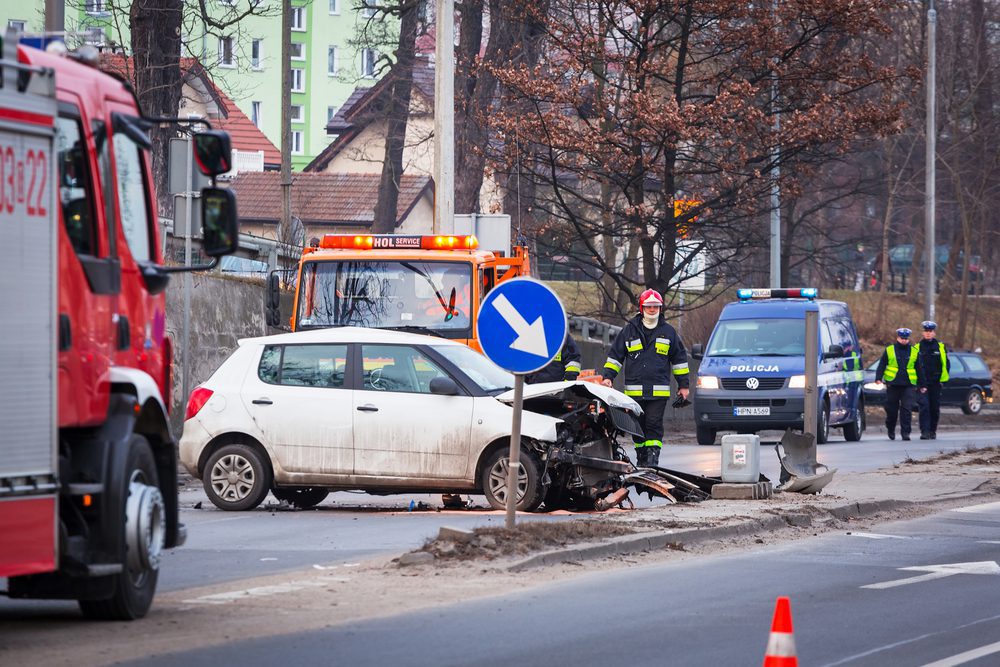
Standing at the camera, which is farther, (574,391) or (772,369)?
(772,369)

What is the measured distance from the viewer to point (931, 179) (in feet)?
141

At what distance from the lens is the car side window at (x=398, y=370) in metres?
14.3

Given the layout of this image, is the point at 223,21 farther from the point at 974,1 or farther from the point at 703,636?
the point at 974,1

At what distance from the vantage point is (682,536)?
476 inches

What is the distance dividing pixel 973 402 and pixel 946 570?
3111 centimetres

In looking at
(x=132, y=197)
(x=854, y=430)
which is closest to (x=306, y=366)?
(x=132, y=197)

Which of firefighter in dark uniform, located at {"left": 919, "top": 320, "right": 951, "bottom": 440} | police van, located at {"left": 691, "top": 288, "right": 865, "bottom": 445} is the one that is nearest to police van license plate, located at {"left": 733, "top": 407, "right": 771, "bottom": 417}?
police van, located at {"left": 691, "top": 288, "right": 865, "bottom": 445}

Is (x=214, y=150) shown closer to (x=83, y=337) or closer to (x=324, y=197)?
(x=83, y=337)

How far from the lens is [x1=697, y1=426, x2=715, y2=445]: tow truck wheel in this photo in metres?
25.7

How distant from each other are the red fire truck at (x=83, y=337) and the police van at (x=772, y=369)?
16974 millimetres

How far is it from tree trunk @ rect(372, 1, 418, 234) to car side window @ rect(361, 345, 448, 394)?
2194 cm

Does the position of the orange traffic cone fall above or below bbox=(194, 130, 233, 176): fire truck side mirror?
below

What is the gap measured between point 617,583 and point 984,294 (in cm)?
5130

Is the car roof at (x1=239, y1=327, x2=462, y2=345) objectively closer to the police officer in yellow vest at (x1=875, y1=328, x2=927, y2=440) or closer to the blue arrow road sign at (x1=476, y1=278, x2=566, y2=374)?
the blue arrow road sign at (x1=476, y1=278, x2=566, y2=374)
